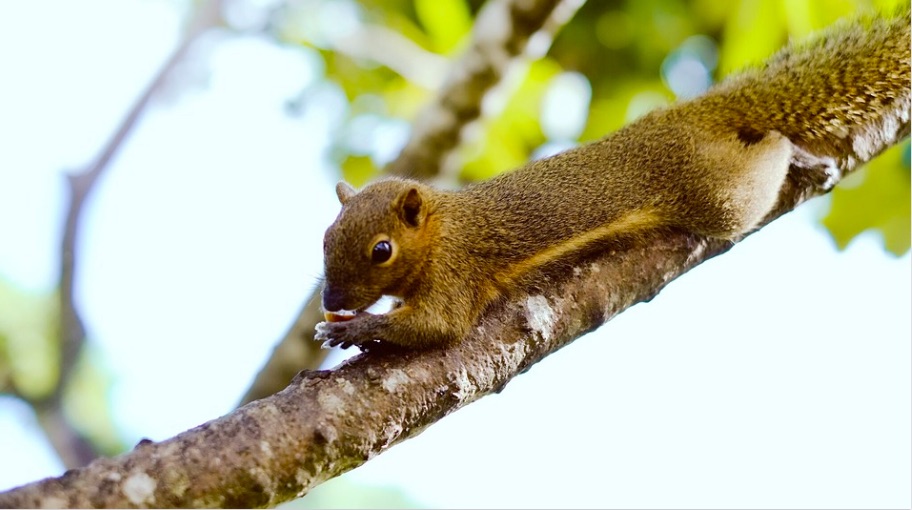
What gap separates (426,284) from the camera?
11.5 ft

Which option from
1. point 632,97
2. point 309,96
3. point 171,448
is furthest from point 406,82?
point 171,448

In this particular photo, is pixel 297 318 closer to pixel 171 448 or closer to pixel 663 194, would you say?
pixel 663 194

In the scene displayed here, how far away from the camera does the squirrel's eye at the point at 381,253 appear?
11.1 ft

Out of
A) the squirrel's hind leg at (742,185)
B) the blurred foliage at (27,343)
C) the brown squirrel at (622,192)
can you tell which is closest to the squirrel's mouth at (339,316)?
the brown squirrel at (622,192)

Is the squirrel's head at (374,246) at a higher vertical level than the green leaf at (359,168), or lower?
lower

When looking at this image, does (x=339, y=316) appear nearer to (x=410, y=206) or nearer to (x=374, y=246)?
(x=374, y=246)

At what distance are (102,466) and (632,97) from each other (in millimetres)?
4862

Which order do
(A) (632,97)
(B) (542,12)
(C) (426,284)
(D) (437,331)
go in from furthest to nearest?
(A) (632,97) → (B) (542,12) → (C) (426,284) → (D) (437,331)

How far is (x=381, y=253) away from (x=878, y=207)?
3531 mm

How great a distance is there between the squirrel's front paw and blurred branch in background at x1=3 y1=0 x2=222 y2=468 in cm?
258

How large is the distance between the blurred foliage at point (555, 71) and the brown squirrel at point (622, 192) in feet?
4.47

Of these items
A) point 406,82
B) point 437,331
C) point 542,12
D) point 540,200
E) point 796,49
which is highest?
point 406,82

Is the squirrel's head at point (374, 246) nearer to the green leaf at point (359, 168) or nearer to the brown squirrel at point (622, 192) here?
the brown squirrel at point (622, 192)

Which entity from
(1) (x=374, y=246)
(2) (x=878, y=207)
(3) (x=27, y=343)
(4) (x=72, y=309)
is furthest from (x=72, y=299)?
(2) (x=878, y=207)
